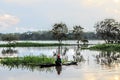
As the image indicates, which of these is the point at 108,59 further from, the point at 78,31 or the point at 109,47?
the point at 78,31

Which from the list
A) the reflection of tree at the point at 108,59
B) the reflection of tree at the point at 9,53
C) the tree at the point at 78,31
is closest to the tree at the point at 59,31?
the tree at the point at 78,31

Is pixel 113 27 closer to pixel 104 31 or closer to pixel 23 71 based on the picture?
pixel 104 31

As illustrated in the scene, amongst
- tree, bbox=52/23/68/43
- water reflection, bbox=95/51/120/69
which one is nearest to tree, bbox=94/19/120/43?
tree, bbox=52/23/68/43

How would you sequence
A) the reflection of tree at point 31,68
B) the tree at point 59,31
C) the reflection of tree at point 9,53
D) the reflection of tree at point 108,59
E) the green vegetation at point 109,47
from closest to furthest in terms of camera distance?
the reflection of tree at point 31,68
the reflection of tree at point 108,59
the reflection of tree at point 9,53
the green vegetation at point 109,47
the tree at point 59,31

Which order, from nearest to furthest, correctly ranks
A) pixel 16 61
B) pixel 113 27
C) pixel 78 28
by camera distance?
pixel 16 61 < pixel 113 27 < pixel 78 28

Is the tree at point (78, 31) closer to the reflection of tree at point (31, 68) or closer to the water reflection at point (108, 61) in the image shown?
the water reflection at point (108, 61)

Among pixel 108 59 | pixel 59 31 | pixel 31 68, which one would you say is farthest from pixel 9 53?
pixel 59 31

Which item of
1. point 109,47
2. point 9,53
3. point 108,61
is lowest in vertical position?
point 108,61

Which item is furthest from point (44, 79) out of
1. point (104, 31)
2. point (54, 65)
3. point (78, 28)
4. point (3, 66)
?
point (78, 28)

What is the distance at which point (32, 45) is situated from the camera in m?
108

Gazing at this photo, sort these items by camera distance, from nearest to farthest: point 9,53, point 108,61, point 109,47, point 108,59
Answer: point 108,61 < point 108,59 < point 9,53 < point 109,47

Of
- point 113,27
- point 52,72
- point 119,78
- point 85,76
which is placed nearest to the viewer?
point 119,78

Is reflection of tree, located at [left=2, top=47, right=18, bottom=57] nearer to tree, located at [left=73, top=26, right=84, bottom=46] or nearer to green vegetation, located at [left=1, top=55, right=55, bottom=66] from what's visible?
green vegetation, located at [left=1, top=55, right=55, bottom=66]

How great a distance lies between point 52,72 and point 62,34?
74.0 meters
